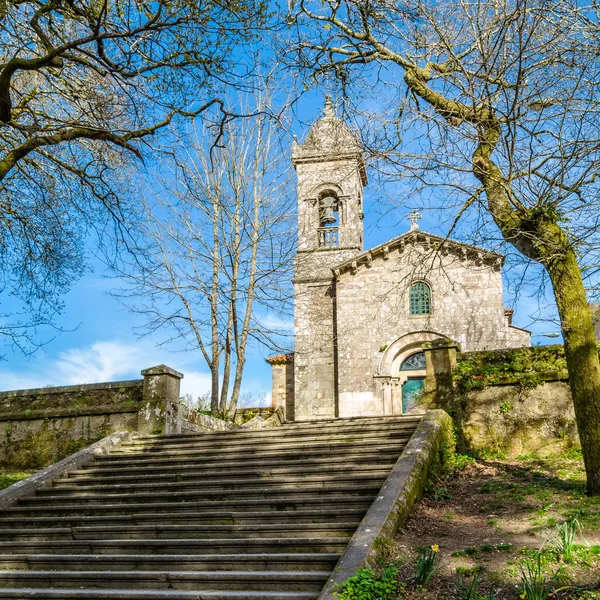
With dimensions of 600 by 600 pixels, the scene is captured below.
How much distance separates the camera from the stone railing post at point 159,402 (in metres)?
11.7

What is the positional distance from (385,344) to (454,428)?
41.4ft

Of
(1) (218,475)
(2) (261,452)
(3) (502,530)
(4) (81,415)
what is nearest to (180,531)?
(1) (218,475)

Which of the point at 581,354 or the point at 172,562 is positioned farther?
the point at 581,354

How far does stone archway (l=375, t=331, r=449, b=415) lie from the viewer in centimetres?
2273

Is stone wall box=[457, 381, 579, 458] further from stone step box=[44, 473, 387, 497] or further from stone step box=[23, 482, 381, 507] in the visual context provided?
stone step box=[23, 482, 381, 507]

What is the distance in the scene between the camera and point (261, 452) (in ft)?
31.4

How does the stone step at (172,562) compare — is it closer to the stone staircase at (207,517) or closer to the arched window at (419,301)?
the stone staircase at (207,517)

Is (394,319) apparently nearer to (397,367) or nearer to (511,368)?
(397,367)

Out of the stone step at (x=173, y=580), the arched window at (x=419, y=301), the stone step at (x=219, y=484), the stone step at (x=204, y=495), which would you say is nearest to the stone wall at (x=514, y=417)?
the stone step at (x=219, y=484)

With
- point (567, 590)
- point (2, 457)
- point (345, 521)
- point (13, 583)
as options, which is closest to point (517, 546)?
point (567, 590)

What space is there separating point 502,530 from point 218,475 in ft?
12.7

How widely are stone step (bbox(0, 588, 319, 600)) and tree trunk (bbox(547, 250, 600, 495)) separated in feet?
12.8

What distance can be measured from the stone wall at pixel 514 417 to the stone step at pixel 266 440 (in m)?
1.53

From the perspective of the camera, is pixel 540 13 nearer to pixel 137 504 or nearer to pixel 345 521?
pixel 345 521
